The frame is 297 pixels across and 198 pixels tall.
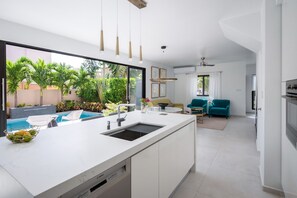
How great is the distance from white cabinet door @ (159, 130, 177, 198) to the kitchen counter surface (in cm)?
19

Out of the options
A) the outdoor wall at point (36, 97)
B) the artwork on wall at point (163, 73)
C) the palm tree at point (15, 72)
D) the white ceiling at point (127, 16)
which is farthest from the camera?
the artwork on wall at point (163, 73)

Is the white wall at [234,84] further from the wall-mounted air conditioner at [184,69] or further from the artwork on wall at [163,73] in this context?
the artwork on wall at [163,73]

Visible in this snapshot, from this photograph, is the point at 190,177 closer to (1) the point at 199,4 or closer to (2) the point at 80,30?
(1) the point at 199,4

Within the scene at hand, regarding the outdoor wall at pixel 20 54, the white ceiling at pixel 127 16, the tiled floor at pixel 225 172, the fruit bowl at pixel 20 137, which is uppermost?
the outdoor wall at pixel 20 54

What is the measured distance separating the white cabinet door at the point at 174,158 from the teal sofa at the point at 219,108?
5.03 metres

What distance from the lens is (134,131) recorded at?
183 cm

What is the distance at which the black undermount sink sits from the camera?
1.71 m

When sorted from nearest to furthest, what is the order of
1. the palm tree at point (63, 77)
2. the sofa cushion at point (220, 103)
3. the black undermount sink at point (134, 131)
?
the black undermount sink at point (134, 131) → the palm tree at point (63, 77) → the sofa cushion at point (220, 103)

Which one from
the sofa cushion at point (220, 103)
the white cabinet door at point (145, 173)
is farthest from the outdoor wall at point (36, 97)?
the sofa cushion at point (220, 103)

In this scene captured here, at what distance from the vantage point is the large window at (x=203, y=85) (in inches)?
314

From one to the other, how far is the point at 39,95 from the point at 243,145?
7949 millimetres

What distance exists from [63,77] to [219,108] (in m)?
7.19

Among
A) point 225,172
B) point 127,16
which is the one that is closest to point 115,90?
point 127,16

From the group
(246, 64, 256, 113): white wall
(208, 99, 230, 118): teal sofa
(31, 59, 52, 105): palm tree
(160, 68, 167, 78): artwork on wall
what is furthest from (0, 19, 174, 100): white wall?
(246, 64, 256, 113): white wall
